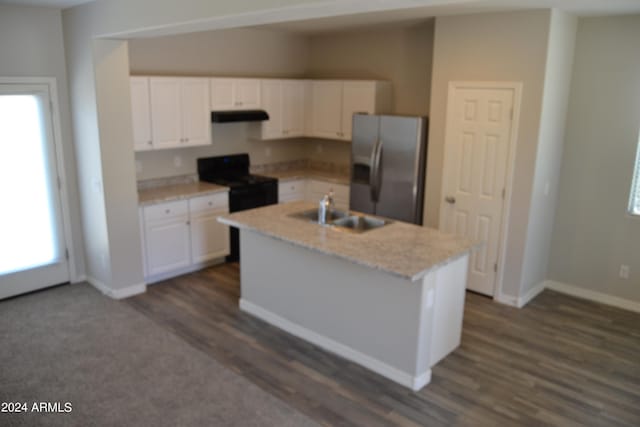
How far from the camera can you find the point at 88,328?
4.36 meters

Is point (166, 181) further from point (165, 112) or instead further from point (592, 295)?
point (592, 295)

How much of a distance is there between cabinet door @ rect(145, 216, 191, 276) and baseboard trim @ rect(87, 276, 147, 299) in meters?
0.20

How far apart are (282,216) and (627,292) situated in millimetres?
3468

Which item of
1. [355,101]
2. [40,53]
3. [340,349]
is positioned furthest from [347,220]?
[40,53]

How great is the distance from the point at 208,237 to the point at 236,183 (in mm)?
737

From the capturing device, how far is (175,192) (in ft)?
17.9

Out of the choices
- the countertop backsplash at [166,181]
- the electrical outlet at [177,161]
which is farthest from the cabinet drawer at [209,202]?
the electrical outlet at [177,161]

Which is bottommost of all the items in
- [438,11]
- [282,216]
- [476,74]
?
[282,216]

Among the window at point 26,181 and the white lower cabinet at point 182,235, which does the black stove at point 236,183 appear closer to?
the white lower cabinet at point 182,235

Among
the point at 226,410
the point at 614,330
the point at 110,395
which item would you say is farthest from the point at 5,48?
the point at 614,330

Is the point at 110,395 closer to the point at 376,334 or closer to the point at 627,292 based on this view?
the point at 376,334

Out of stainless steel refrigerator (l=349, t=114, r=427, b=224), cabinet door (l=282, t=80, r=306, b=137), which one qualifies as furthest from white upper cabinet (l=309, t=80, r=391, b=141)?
stainless steel refrigerator (l=349, t=114, r=427, b=224)

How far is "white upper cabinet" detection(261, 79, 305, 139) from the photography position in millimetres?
6305

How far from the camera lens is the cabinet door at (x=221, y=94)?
224 inches
